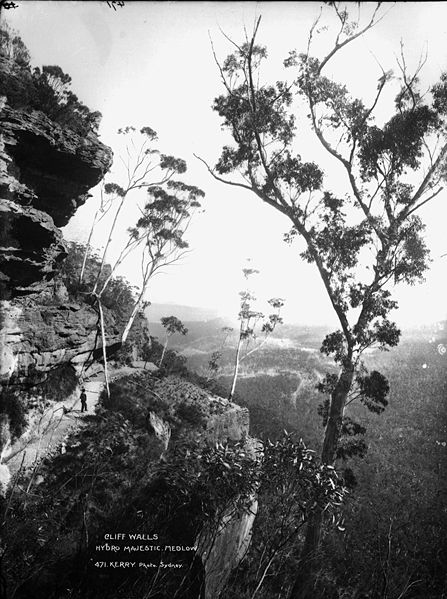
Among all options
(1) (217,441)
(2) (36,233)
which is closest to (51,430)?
(2) (36,233)

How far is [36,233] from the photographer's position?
12.6m

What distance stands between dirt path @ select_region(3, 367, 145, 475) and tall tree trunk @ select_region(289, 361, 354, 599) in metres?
7.48

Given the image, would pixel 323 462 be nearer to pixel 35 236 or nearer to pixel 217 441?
pixel 217 441

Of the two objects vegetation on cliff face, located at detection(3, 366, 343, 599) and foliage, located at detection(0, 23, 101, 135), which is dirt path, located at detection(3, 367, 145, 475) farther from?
foliage, located at detection(0, 23, 101, 135)

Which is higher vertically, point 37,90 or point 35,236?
point 37,90

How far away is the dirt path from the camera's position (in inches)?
399

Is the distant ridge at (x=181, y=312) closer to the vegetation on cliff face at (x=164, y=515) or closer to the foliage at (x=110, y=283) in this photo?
A: the foliage at (x=110, y=283)

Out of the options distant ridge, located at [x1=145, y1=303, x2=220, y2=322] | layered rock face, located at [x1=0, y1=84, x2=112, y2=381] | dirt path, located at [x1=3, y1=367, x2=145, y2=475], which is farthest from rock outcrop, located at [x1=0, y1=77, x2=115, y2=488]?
distant ridge, located at [x1=145, y1=303, x2=220, y2=322]

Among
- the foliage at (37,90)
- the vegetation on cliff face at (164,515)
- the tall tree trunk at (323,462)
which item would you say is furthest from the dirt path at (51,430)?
the foliage at (37,90)

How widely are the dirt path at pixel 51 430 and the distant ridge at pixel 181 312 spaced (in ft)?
361

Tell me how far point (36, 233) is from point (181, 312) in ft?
390

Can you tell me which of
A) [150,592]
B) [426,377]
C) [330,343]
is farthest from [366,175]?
[426,377]

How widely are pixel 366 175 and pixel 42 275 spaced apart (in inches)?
525

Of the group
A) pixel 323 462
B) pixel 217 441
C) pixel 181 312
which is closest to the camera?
pixel 217 441
